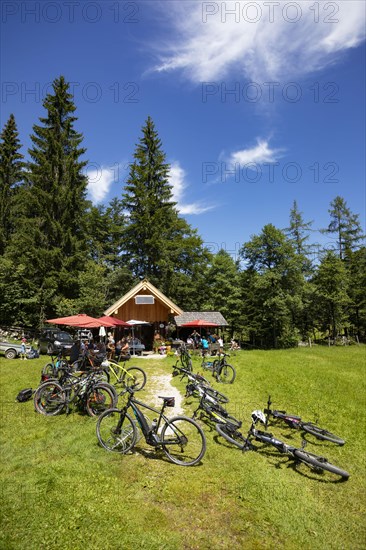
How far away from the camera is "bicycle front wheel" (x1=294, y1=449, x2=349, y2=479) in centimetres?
623

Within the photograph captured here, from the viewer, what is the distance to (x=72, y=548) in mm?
4066

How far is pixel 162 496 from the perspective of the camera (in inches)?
204

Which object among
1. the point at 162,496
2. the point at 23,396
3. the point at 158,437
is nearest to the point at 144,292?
the point at 23,396

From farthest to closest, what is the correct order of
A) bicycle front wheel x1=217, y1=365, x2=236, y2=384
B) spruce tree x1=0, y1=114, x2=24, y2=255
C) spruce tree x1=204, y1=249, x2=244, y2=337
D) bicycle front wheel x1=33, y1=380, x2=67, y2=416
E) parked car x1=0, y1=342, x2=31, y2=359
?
spruce tree x1=204, y1=249, x2=244, y2=337, spruce tree x1=0, y1=114, x2=24, y2=255, parked car x1=0, y1=342, x2=31, y2=359, bicycle front wheel x1=217, y1=365, x2=236, y2=384, bicycle front wheel x1=33, y1=380, x2=67, y2=416

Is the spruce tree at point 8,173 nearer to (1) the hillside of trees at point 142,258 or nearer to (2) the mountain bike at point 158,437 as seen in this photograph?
(1) the hillside of trees at point 142,258

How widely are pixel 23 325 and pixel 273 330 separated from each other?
29.0 metres

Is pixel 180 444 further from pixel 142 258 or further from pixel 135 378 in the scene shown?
pixel 142 258

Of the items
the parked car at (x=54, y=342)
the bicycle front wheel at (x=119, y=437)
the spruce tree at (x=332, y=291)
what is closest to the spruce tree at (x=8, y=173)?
the parked car at (x=54, y=342)

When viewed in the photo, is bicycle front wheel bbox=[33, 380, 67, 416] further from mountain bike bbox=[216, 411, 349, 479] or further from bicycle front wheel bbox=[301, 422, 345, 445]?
bicycle front wheel bbox=[301, 422, 345, 445]

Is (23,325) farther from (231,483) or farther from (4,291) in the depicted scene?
(231,483)

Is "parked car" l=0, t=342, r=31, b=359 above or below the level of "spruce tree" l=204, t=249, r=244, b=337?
below

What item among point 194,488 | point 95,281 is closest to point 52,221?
point 95,281

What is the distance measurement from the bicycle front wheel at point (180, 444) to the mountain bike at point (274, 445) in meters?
0.94

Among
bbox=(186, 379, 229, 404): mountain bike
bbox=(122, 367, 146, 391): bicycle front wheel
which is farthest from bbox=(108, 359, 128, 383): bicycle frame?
bbox=(186, 379, 229, 404): mountain bike
